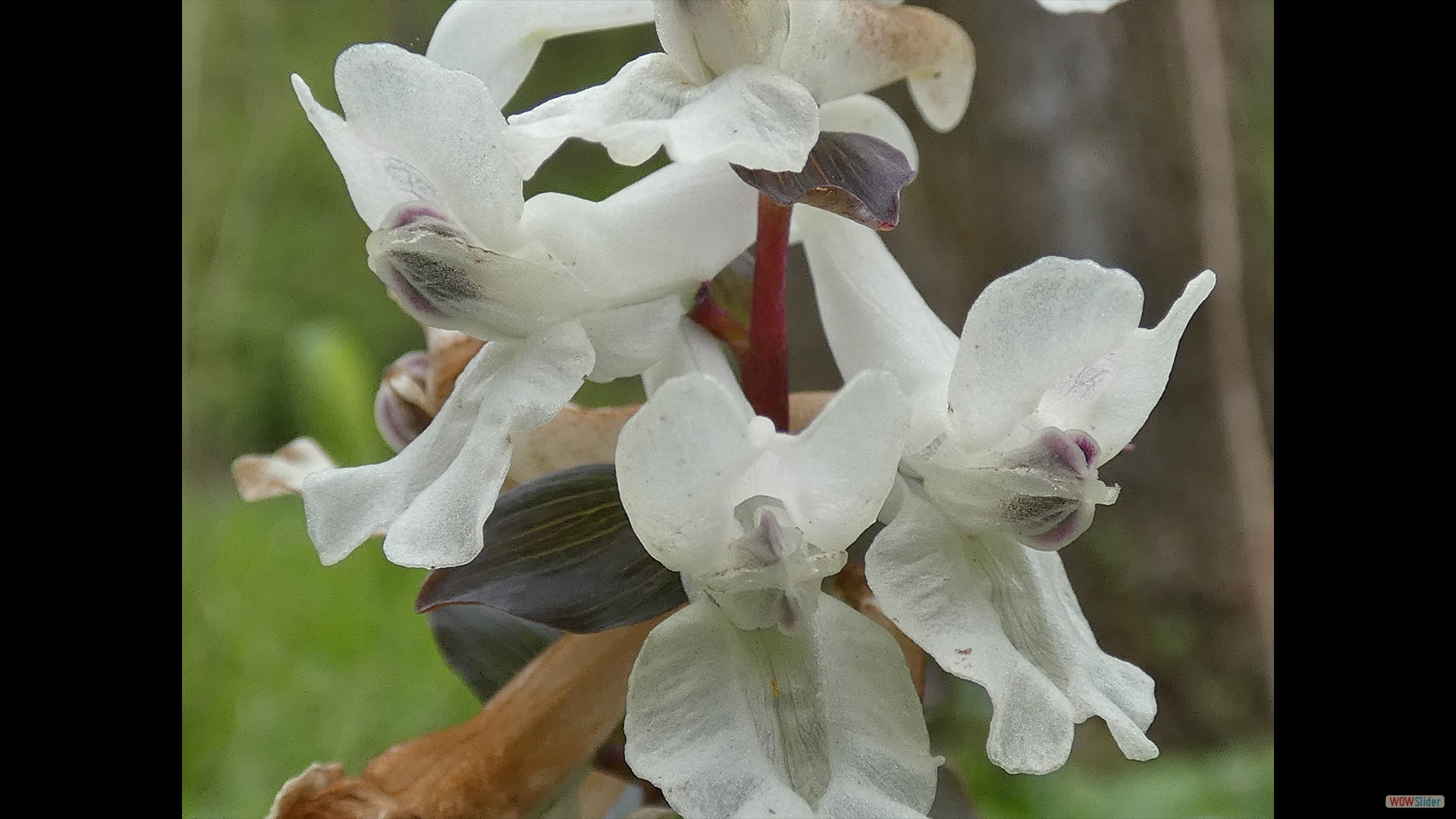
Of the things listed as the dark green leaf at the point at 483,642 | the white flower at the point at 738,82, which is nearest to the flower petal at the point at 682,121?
the white flower at the point at 738,82

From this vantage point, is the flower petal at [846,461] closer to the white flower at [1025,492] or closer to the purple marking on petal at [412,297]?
the white flower at [1025,492]

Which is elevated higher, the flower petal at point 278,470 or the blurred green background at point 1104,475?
the flower petal at point 278,470

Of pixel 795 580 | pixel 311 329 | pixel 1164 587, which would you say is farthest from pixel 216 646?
pixel 795 580

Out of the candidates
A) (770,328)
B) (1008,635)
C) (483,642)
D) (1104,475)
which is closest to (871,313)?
(770,328)

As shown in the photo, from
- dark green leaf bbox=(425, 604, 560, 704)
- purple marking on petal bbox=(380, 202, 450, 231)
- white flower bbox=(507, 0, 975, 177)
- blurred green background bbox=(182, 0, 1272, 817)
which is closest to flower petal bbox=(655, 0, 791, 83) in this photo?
white flower bbox=(507, 0, 975, 177)

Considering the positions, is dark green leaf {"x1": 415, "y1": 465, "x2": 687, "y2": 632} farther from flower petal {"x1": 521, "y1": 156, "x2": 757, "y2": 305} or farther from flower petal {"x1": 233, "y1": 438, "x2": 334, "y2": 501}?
flower petal {"x1": 233, "y1": 438, "x2": 334, "y2": 501}

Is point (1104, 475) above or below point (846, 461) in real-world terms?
below

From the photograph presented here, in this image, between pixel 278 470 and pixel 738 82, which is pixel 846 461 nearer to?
pixel 738 82
